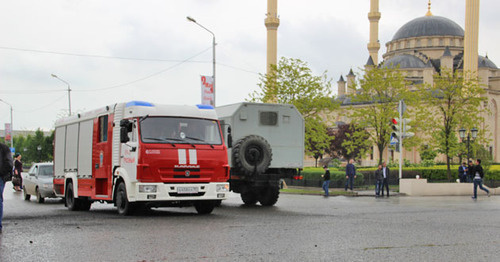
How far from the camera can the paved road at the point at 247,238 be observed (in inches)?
306

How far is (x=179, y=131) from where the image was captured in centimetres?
1376

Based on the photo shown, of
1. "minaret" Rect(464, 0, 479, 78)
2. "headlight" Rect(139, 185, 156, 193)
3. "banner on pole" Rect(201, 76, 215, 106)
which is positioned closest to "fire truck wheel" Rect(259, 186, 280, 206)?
"headlight" Rect(139, 185, 156, 193)

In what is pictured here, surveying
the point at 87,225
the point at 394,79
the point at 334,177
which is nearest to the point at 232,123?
the point at 87,225

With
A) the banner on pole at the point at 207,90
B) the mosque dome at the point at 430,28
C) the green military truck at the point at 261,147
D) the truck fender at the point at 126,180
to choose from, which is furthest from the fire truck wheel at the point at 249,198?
the mosque dome at the point at 430,28

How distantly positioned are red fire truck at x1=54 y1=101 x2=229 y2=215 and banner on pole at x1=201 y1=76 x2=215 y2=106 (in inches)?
647

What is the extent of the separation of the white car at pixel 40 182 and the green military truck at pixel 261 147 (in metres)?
6.83

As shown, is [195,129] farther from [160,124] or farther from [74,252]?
[74,252]

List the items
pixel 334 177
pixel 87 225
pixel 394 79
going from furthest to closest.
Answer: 1. pixel 394 79
2. pixel 334 177
3. pixel 87 225

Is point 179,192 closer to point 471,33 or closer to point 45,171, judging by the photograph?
point 45,171

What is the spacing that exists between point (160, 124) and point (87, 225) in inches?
120

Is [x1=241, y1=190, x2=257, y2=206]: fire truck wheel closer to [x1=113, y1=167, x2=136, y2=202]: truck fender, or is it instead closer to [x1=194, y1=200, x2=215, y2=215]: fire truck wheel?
[x1=194, y1=200, x2=215, y2=215]: fire truck wheel

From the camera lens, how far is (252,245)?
8680mm

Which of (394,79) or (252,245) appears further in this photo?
(394,79)

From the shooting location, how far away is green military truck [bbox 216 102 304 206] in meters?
17.4
